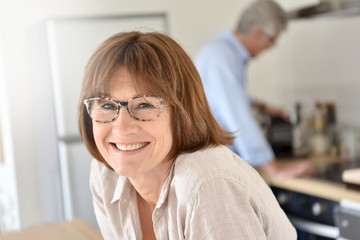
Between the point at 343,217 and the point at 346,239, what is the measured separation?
82 mm

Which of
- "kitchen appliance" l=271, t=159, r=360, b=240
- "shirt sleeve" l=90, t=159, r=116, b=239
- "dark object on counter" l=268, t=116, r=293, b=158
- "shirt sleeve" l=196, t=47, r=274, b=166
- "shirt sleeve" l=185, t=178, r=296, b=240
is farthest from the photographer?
"dark object on counter" l=268, t=116, r=293, b=158

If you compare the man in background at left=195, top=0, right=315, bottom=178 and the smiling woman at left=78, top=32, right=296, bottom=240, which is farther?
the man in background at left=195, top=0, right=315, bottom=178

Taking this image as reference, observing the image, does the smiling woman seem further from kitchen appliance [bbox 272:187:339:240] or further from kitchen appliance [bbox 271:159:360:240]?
kitchen appliance [bbox 272:187:339:240]

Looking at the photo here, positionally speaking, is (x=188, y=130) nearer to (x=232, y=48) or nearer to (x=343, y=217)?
(x=343, y=217)

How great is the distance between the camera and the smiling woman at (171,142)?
0.89 meters

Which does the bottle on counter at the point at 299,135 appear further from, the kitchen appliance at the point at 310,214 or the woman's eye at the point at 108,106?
the woman's eye at the point at 108,106

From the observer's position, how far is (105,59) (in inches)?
38.2

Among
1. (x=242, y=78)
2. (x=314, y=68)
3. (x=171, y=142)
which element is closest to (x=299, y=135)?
(x=314, y=68)

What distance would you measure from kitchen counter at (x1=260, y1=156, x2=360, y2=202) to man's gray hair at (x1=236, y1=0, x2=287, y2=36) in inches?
27.2

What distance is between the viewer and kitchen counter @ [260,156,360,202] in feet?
6.57

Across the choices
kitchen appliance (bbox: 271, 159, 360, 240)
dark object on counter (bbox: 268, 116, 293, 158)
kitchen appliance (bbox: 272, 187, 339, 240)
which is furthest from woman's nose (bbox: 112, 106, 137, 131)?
dark object on counter (bbox: 268, 116, 293, 158)

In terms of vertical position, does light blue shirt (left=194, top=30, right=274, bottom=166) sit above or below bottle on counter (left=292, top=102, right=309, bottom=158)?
above

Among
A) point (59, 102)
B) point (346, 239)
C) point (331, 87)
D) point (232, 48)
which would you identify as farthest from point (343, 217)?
point (59, 102)

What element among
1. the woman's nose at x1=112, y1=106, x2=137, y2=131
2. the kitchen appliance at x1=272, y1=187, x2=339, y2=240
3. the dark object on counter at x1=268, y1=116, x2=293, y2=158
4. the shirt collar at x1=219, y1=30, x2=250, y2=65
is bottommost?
the kitchen appliance at x1=272, y1=187, x2=339, y2=240
